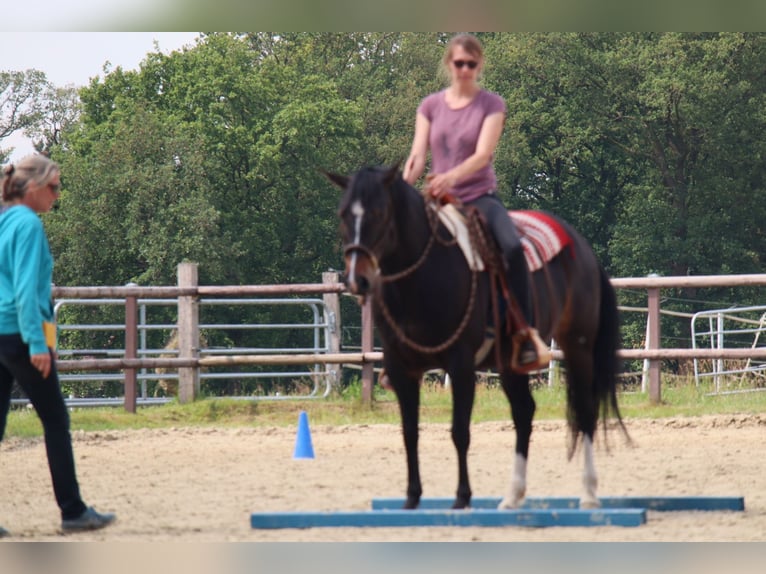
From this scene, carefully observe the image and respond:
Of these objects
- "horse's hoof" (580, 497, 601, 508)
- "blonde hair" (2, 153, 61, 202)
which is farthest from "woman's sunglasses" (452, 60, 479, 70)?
"horse's hoof" (580, 497, 601, 508)

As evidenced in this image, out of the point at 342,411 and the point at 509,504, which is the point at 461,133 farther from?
the point at 342,411

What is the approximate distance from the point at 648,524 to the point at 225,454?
4.24m

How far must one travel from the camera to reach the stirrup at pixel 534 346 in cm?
543

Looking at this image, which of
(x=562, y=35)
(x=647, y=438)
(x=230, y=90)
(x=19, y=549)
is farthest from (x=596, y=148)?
(x=19, y=549)

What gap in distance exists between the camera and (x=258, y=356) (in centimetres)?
1169

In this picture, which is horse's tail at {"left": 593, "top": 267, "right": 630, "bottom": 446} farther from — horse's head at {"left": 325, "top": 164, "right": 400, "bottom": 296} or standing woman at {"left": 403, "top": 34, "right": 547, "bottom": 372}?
horse's head at {"left": 325, "top": 164, "right": 400, "bottom": 296}

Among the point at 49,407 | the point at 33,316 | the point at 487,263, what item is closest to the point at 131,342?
the point at 49,407

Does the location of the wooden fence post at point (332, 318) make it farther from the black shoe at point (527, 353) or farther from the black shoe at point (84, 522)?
the black shoe at point (84, 522)

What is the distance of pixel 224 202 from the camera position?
124 ft

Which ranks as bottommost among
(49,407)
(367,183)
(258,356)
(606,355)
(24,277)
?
(258,356)

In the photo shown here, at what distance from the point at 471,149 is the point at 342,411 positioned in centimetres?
639

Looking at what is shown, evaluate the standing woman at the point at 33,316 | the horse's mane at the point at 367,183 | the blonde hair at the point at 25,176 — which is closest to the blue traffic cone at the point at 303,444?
the standing woman at the point at 33,316

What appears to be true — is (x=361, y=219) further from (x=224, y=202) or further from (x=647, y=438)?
(x=224, y=202)
